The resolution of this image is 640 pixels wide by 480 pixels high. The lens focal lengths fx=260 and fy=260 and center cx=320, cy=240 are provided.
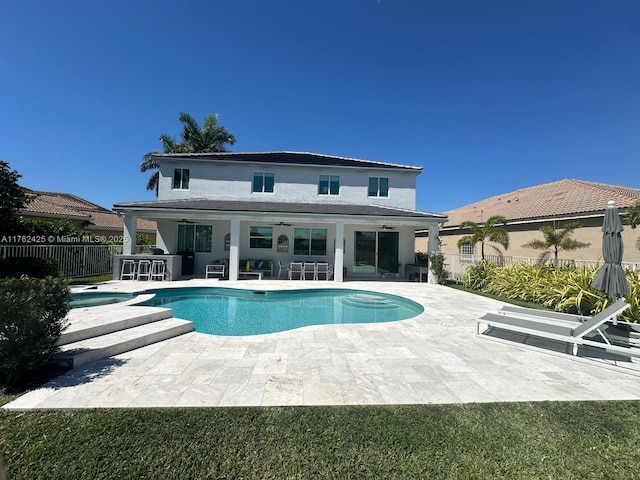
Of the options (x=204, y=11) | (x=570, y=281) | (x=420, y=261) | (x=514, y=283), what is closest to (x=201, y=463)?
(x=570, y=281)

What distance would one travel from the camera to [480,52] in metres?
13.0

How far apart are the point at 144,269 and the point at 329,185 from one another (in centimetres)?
1131

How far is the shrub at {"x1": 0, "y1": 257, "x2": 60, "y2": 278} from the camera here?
32.8 ft

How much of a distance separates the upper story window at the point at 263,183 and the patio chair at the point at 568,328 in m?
13.8

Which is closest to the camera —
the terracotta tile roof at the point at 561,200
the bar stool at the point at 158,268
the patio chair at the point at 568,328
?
the patio chair at the point at 568,328

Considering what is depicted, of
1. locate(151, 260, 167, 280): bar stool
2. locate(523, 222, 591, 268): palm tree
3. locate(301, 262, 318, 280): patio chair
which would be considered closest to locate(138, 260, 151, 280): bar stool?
locate(151, 260, 167, 280): bar stool

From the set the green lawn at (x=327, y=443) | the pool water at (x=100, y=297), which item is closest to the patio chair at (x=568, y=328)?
the green lawn at (x=327, y=443)

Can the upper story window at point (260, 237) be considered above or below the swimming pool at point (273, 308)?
above

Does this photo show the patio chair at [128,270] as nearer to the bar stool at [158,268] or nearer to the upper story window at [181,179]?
the bar stool at [158,268]

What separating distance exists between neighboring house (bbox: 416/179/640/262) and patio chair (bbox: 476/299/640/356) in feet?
29.5

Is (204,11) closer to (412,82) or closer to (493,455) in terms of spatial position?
(412,82)

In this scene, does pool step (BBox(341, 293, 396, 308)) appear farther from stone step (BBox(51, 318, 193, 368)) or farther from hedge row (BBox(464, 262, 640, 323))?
stone step (BBox(51, 318, 193, 368))

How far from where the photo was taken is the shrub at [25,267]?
999 cm

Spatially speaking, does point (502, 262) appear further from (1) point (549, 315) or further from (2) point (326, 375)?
(2) point (326, 375)
